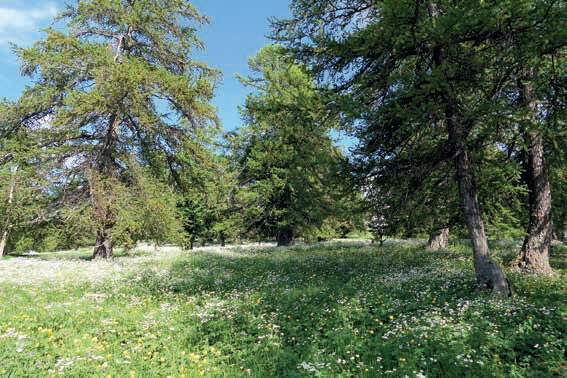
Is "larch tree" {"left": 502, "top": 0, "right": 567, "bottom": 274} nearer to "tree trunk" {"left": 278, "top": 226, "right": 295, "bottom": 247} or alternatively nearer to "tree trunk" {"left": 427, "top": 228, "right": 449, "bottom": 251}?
"tree trunk" {"left": 427, "top": 228, "right": 449, "bottom": 251}

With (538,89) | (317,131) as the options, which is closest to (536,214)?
(538,89)

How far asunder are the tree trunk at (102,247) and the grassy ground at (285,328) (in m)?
6.02

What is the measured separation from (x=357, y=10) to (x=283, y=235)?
62.2 feet

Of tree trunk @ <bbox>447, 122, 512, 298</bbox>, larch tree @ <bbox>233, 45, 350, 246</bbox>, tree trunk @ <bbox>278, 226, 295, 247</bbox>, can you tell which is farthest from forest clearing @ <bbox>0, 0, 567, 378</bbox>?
tree trunk @ <bbox>278, 226, 295, 247</bbox>

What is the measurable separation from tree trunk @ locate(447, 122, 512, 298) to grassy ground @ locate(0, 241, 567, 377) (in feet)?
1.56

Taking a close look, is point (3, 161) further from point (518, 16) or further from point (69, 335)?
point (518, 16)

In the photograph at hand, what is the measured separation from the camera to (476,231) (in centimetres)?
723

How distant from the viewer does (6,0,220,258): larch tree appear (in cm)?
1346

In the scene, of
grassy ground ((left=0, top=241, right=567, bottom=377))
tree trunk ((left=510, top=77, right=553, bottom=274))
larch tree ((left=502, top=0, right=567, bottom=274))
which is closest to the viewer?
grassy ground ((left=0, top=241, right=567, bottom=377))

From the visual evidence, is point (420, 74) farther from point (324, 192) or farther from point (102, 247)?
point (102, 247)

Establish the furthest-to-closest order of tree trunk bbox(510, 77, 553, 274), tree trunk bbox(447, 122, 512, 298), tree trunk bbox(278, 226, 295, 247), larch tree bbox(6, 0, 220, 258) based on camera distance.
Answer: tree trunk bbox(278, 226, 295, 247) → larch tree bbox(6, 0, 220, 258) → tree trunk bbox(510, 77, 553, 274) → tree trunk bbox(447, 122, 512, 298)

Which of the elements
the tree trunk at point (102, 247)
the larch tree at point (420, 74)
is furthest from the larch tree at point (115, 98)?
the larch tree at point (420, 74)

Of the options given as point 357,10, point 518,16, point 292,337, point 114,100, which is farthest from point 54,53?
point 518,16

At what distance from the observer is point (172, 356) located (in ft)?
14.6
